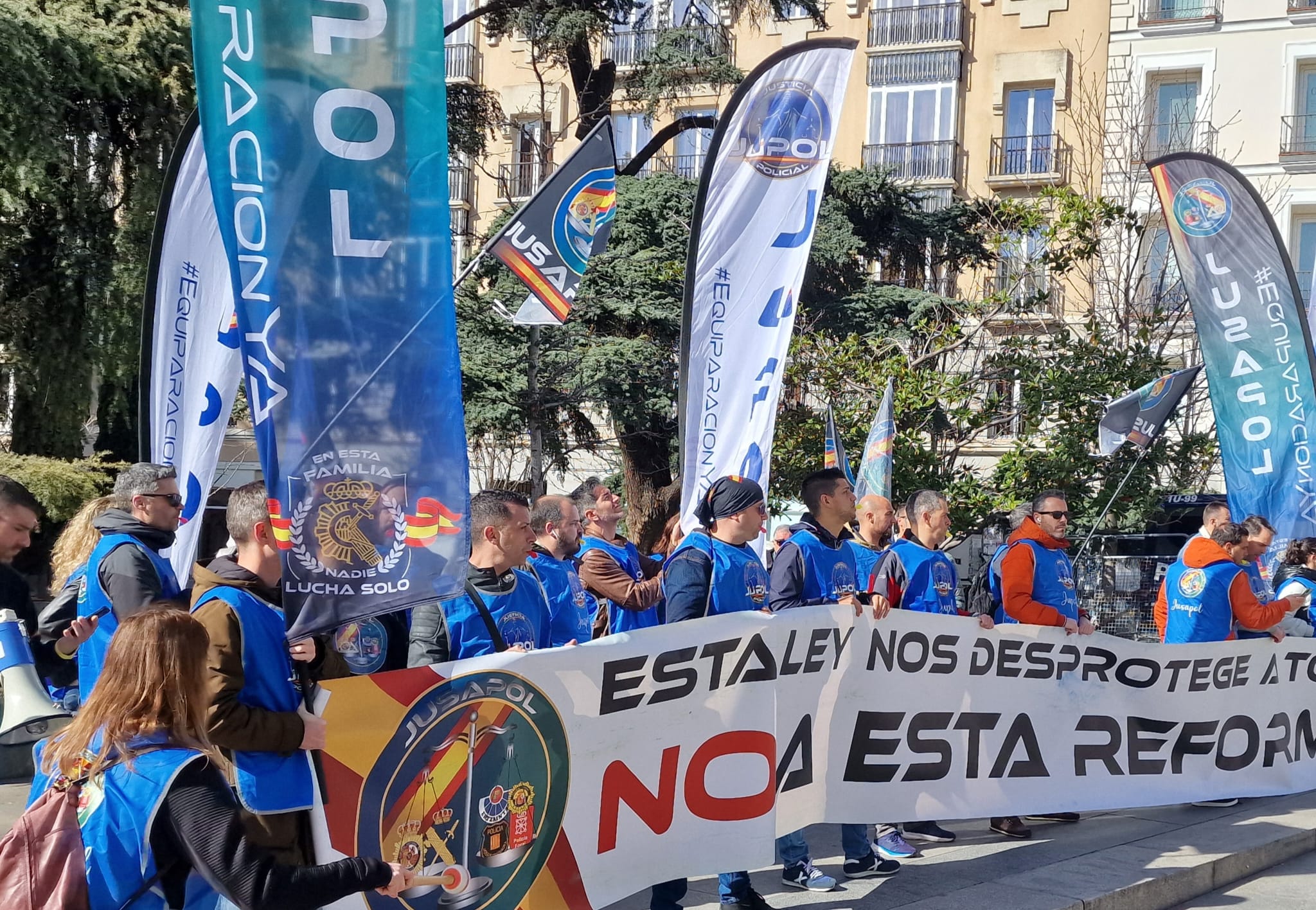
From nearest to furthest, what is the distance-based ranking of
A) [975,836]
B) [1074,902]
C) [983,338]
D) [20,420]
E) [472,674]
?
[472,674] → [1074,902] → [975,836] → [20,420] → [983,338]

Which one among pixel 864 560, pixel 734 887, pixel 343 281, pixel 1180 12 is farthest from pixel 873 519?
pixel 1180 12

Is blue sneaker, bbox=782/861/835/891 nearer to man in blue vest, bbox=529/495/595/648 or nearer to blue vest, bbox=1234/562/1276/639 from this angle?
man in blue vest, bbox=529/495/595/648

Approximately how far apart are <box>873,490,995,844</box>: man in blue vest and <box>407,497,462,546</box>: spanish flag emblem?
3.36m

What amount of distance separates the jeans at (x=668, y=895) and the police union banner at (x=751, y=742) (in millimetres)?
133

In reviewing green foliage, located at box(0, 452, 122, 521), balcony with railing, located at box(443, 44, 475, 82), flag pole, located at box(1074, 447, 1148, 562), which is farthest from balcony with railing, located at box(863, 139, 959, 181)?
green foliage, located at box(0, 452, 122, 521)

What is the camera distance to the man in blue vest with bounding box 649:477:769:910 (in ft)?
18.1

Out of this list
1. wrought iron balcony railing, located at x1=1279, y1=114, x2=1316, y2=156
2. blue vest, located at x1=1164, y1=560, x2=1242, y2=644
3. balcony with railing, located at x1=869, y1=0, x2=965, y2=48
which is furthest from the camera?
balcony with railing, located at x1=869, y1=0, x2=965, y2=48

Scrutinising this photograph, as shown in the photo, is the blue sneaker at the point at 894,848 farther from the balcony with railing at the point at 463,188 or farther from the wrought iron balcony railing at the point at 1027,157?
the balcony with railing at the point at 463,188

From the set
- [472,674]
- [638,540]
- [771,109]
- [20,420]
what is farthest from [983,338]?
[472,674]

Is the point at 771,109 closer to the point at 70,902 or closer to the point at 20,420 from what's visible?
the point at 70,902

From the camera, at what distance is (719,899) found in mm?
5719

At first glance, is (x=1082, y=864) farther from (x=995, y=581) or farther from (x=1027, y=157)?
(x=1027, y=157)

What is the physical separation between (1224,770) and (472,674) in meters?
5.16

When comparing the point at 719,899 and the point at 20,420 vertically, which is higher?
the point at 20,420
